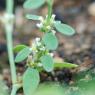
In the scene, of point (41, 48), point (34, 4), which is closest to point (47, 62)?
point (41, 48)

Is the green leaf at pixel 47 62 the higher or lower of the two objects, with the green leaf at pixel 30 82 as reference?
higher

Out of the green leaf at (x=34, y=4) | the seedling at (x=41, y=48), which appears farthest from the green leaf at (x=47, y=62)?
the green leaf at (x=34, y=4)

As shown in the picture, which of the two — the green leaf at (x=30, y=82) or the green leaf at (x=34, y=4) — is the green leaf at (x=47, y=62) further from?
the green leaf at (x=34, y=4)

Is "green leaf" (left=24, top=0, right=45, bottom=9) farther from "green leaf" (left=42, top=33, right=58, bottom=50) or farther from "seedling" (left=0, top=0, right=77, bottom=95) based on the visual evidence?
"green leaf" (left=42, top=33, right=58, bottom=50)

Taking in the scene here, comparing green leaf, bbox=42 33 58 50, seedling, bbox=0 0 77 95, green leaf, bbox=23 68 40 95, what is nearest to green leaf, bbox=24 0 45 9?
seedling, bbox=0 0 77 95

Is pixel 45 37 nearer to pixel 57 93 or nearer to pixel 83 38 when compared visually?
pixel 57 93
